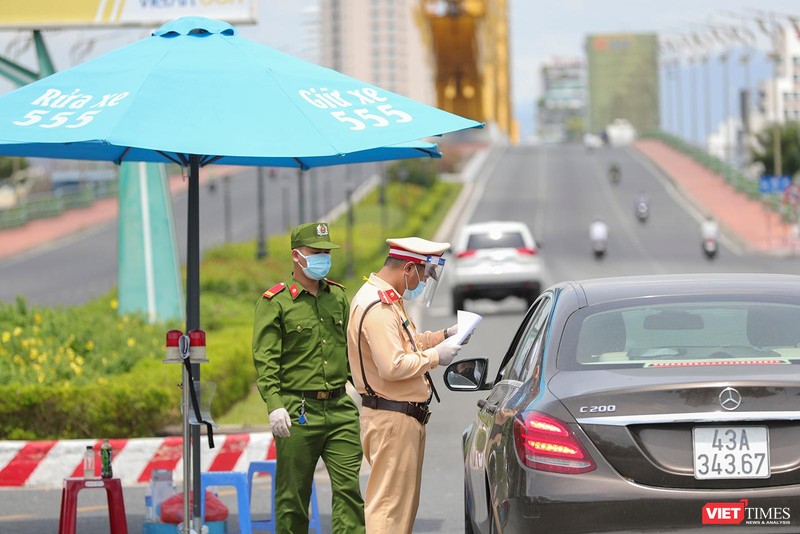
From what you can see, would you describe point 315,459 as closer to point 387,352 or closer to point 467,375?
point 387,352

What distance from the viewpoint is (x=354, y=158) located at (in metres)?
9.70

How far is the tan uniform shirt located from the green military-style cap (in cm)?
29

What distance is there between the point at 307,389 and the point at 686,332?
6.55ft

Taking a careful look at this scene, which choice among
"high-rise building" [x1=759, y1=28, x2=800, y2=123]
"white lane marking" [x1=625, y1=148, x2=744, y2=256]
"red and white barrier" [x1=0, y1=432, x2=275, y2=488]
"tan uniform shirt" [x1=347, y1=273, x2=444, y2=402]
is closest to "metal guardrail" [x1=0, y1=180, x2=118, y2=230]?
"white lane marking" [x1=625, y1=148, x2=744, y2=256]

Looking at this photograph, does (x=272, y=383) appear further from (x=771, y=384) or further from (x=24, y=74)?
(x=24, y=74)

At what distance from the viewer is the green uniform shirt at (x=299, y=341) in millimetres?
7480

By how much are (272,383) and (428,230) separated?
5957 centimetres

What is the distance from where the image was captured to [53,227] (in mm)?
71938

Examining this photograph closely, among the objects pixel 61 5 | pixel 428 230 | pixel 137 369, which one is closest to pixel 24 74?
pixel 61 5

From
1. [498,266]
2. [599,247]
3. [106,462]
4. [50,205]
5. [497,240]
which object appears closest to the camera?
[106,462]

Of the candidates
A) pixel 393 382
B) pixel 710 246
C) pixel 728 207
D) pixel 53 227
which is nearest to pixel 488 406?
pixel 393 382

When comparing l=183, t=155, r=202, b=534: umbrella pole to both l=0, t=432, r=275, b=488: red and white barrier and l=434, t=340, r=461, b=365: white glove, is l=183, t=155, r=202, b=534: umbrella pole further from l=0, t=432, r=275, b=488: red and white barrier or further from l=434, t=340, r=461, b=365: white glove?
l=0, t=432, r=275, b=488: red and white barrier

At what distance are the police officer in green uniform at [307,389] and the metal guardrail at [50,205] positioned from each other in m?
64.1

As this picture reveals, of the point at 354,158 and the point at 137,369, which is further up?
the point at 354,158
